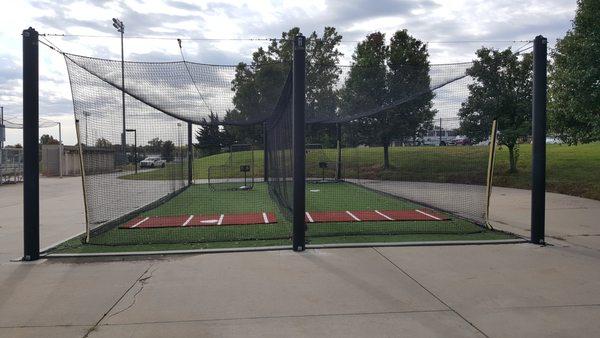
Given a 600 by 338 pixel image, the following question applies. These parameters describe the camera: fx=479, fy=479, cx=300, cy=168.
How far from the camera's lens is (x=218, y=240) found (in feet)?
24.5

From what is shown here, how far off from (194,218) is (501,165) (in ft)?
48.9

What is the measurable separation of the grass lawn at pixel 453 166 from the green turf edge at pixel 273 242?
3751 mm

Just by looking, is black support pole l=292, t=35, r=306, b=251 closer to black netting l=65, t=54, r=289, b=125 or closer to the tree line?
the tree line

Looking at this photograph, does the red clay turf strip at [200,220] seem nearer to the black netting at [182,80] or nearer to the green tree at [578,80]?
the black netting at [182,80]

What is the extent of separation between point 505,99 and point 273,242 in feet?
40.1

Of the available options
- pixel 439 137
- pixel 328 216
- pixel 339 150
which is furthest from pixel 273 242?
pixel 339 150

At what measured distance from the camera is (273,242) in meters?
7.25

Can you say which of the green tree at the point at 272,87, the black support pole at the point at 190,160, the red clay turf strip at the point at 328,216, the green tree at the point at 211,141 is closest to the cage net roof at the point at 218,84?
the green tree at the point at 272,87

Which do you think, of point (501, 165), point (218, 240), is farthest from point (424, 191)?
point (218, 240)

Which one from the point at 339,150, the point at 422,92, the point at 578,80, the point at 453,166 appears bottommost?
the point at 453,166

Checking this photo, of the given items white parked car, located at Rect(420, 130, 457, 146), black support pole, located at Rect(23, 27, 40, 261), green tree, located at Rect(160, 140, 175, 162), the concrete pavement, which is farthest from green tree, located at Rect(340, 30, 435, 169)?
black support pole, located at Rect(23, 27, 40, 261)

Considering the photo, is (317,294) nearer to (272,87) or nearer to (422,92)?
(422,92)

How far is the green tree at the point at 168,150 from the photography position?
11.7 m

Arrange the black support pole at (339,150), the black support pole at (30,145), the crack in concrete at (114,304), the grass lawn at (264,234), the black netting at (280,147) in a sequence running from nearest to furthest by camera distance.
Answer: the crack in concrete at (114,304) → the black support pole at (30,145) → the grass lawn at (264,234) → the black netting at (280,147) → the black support pole at (339,150)
